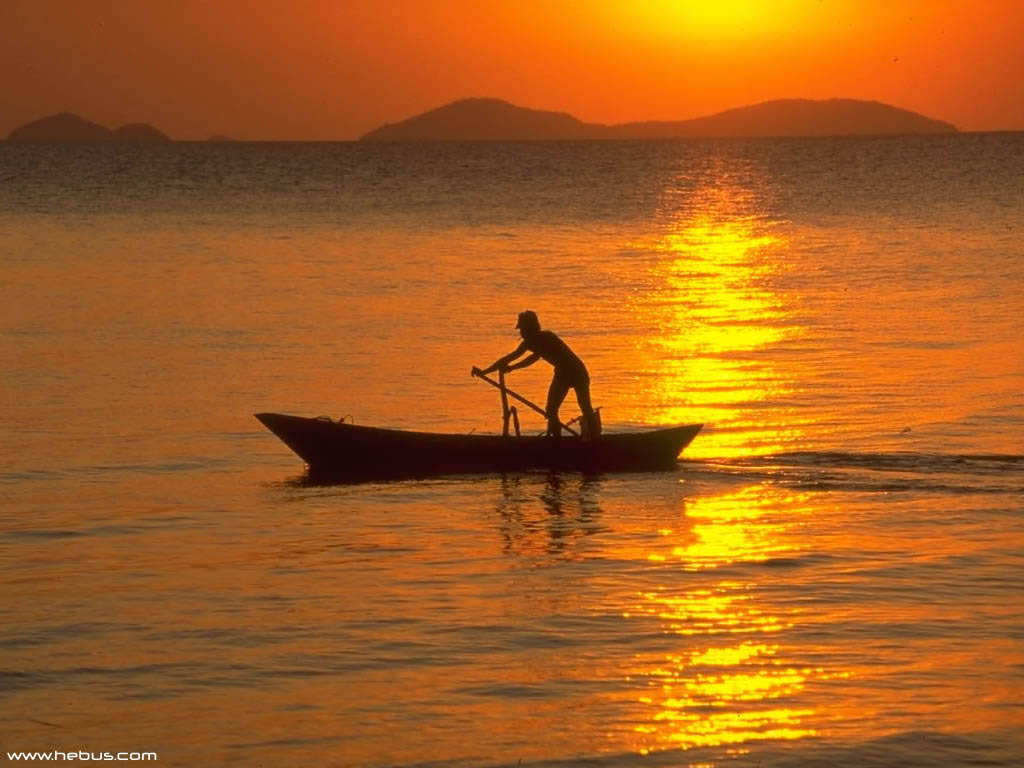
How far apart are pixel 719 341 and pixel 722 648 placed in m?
19.1

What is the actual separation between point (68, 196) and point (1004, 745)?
7993 cm

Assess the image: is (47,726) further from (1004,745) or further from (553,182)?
(553,182)

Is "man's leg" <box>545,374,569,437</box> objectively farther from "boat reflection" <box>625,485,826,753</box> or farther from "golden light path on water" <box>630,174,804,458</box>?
"boat reflection" <box>625,485,826,753</box>

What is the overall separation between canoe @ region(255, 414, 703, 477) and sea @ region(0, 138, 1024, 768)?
28cm

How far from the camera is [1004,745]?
34.8ft

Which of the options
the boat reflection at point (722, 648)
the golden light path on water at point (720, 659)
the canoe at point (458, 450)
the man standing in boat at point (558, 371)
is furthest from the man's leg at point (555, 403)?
the golden light path on water at point (720, 659)

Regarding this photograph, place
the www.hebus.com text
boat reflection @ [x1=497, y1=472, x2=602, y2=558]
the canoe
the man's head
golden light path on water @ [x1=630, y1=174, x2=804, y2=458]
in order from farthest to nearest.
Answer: golden light path on water @ [x1=630, y1=174, x2=804, y2=458], the canoe, the man's head, boat reflection @ [x1=497, y1=472, x2=602, y2=558], the www.hebus.com text

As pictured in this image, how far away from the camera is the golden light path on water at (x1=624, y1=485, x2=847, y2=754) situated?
10.9 meters

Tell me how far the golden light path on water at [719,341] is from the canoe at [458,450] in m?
1.15

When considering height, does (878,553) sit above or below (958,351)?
below

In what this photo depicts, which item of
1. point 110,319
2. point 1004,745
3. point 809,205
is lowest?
point 1004,745

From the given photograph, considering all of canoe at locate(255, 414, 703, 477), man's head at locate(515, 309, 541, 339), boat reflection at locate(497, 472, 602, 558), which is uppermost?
man's head at locate(515, 309, 541, 339)

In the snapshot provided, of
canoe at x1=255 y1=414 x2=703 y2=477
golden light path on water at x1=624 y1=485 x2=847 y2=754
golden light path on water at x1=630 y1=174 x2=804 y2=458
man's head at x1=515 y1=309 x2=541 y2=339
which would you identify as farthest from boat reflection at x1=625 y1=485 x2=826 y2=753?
golden light path on water at x1=630 y1=174 x2=804 y2=458

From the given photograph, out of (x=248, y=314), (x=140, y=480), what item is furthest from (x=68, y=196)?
(x=140, y=480)
